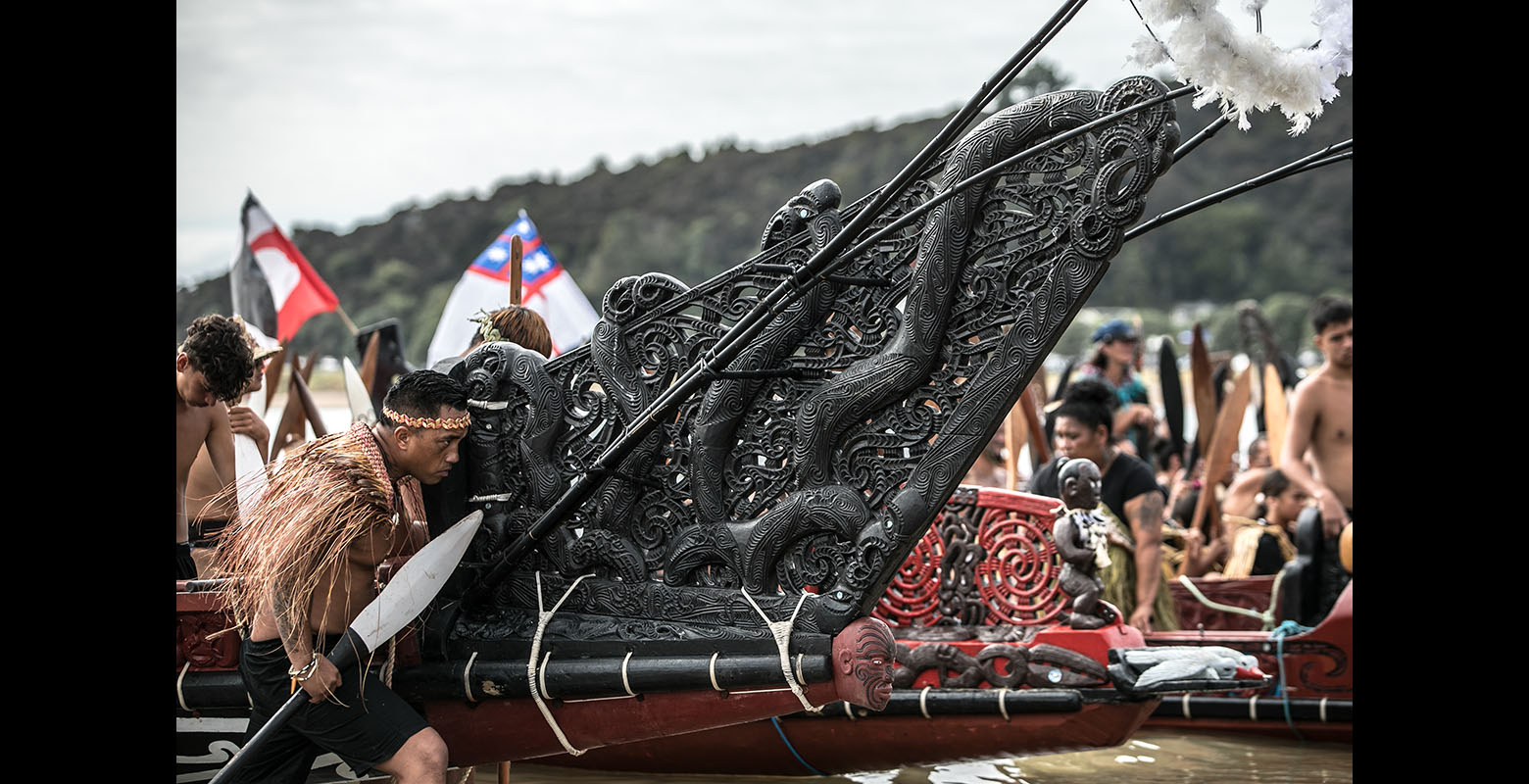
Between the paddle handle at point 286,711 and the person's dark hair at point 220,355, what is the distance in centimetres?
154

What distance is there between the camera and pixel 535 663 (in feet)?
14.7

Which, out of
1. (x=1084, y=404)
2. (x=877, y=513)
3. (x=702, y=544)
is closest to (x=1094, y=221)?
(x=877, y=513)

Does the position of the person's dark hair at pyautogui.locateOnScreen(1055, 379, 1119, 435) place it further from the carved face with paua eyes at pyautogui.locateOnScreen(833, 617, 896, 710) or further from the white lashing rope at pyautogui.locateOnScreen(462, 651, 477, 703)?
the white lashing rope at pyautogui.locateOnScreen(462, 651, 477, 703)

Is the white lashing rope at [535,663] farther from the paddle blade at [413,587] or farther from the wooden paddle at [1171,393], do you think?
the wooden paddle at [1171,393]

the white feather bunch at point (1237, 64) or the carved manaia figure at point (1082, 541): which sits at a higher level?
the white feather bunch at point (1237, 64)

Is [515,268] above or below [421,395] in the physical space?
above

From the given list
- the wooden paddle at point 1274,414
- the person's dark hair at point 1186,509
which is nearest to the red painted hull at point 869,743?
the person's dark hair at point 1186,509

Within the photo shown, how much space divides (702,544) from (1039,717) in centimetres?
199

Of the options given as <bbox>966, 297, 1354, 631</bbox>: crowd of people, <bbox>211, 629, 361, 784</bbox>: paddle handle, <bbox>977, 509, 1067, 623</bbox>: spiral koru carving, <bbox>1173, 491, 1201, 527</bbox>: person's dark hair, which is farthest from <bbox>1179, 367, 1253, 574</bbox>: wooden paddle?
<bbox>211, 629, 361, 784</bbox>: paddle handle

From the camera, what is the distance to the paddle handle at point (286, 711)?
401 cm

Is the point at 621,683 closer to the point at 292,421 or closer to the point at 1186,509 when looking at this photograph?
the point at 292,421

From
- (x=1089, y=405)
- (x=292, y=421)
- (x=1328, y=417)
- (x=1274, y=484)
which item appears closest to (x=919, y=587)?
(x=1089, y=405)

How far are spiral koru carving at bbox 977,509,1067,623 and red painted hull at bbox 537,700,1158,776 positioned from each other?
0.47 meters

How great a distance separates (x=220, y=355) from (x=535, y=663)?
5.84ft
